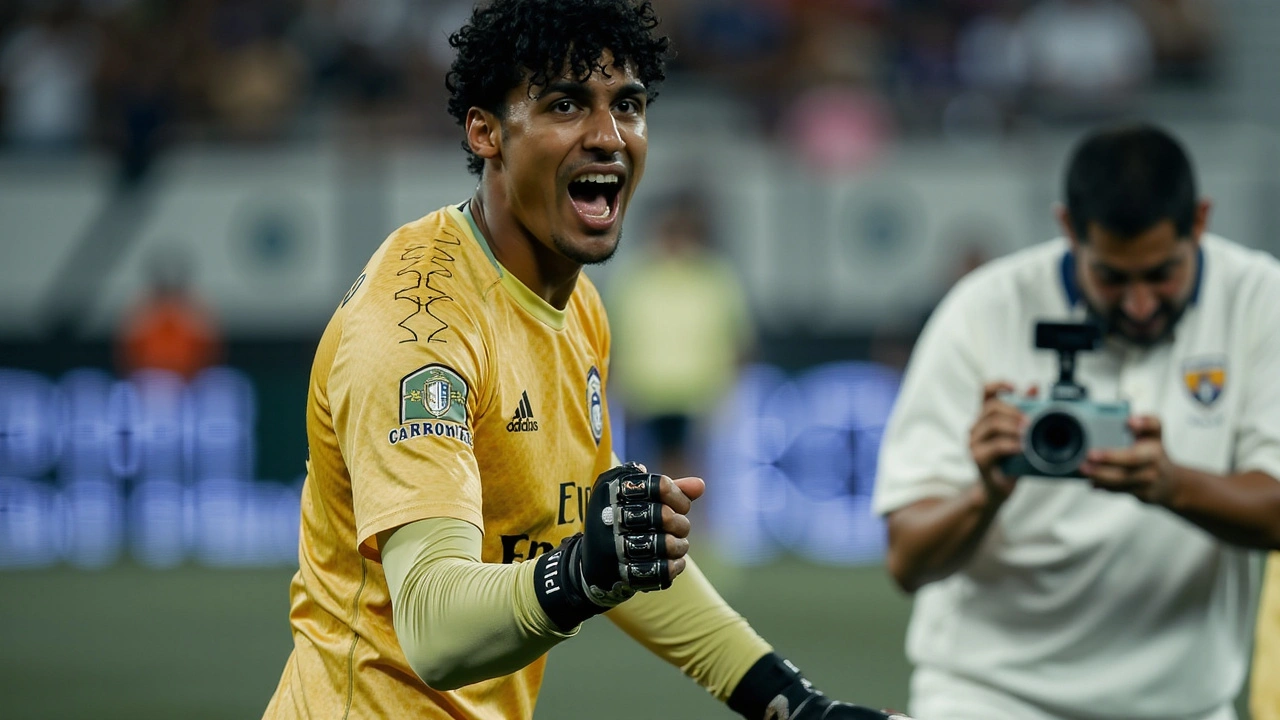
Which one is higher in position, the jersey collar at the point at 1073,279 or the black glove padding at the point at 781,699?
the jersey collar at the point at 1073,279

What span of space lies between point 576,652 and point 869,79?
726 centimetres

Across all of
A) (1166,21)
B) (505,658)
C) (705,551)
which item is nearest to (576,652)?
(705,551)

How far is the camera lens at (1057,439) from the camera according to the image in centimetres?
388

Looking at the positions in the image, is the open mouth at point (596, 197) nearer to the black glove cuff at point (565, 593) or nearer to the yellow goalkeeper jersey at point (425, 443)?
the yellow goalkeeper jersey at point (425, 443)

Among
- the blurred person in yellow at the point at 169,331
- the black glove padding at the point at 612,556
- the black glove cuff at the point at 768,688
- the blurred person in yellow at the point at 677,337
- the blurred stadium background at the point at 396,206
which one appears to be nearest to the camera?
the black glove padding at the point at 612,556

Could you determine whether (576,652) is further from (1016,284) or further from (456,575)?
(456,575)

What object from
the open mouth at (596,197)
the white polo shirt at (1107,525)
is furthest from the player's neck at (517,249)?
the white polo shirt at (1107,525)

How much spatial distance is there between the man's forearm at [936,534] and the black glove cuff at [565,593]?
174cm

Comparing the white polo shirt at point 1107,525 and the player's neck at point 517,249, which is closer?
the player's neck at point 517,249

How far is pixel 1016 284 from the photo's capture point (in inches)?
175

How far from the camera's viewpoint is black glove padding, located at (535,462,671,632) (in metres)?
2.53

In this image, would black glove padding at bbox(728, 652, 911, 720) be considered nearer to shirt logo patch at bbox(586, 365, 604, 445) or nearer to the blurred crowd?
shirt logo patch at bbox(586, 365, 604, 445)

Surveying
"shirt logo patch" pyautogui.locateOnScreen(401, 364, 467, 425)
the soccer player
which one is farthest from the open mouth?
"shirt logo patch" pyautogui.locateOnScreen(401, 364, 467, 425)

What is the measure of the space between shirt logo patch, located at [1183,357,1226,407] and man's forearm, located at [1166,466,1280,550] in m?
0.26
